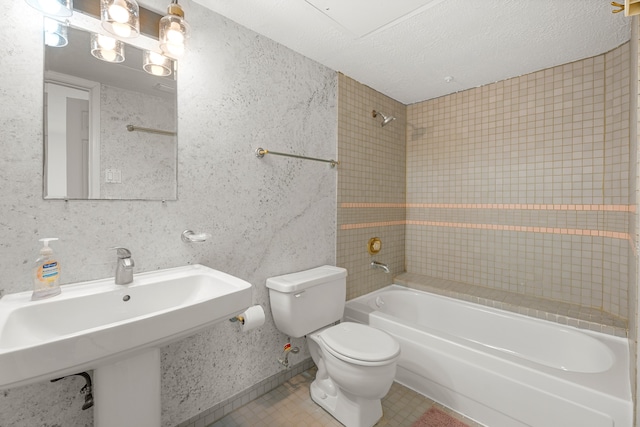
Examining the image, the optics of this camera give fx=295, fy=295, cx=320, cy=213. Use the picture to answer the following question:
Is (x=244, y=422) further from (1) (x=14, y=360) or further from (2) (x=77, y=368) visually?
(1) (x=14, y=360)

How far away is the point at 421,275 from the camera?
9.43ft

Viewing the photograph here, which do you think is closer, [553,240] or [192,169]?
[192,169]

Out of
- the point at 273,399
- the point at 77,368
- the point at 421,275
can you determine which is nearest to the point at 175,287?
Result: the point at 77,368

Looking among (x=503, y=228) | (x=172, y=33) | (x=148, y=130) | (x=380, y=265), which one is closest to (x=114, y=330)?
(x=148, y=130)

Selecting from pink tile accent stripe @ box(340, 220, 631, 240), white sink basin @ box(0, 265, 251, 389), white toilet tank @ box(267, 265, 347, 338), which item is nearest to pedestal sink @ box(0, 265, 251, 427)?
white sink basin @ box(0, 265, 251, 389)

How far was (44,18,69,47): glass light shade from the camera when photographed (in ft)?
3.73

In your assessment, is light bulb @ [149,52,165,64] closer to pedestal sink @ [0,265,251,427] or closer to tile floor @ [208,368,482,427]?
pedestal sink @ [0,265,251,427]

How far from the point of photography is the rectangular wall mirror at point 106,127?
45.3 inches

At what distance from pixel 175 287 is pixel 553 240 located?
251 cm

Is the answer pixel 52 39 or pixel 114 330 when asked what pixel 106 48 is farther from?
pixel 114 330

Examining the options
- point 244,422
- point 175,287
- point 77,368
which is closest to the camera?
point 77,368

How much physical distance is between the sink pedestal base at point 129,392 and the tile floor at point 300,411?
621 mm

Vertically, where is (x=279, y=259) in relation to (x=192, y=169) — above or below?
below

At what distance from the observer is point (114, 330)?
2.73 feet
